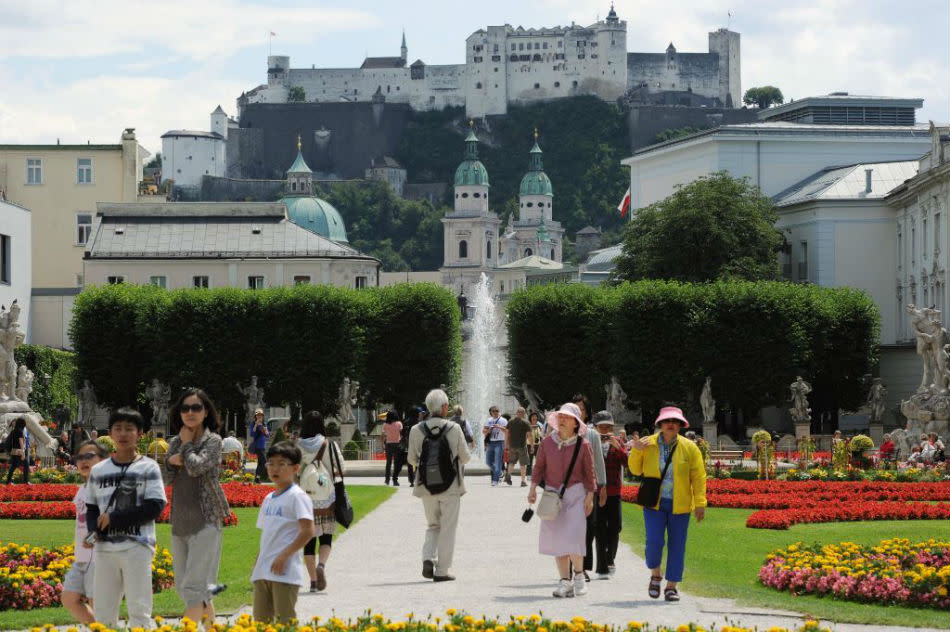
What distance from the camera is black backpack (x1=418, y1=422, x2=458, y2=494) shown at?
60.6 feet

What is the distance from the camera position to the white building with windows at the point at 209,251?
77875mm

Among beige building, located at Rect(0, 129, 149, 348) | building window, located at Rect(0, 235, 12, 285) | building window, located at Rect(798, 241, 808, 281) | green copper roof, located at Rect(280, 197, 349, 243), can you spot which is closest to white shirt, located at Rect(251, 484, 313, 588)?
building window, located at Rect(0, 235, 12, 285)

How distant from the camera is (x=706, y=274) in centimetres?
7112

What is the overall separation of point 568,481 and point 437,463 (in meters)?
1.87

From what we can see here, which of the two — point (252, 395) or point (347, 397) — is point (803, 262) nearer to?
point (347, 397)

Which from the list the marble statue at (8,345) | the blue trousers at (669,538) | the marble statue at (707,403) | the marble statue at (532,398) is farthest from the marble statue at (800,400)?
the blue trousers at (669,538)

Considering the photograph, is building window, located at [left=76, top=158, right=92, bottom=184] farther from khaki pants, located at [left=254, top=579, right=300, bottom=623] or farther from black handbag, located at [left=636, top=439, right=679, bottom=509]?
khaki pants, located at [left=254, top=579, right=300, bottom=623]

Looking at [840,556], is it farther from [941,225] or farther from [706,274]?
[706,274]

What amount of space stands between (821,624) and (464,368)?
89975 millimetres

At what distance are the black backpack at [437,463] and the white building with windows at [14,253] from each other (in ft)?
137

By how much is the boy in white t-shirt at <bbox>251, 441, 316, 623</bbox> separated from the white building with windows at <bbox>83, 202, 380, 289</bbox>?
65056 mm

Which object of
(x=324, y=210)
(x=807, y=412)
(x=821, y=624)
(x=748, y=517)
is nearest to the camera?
(x=821, y=624)

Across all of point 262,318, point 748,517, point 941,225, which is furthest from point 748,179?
point 748,517

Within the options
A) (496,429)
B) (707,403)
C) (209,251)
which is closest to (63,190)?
(209,251)
